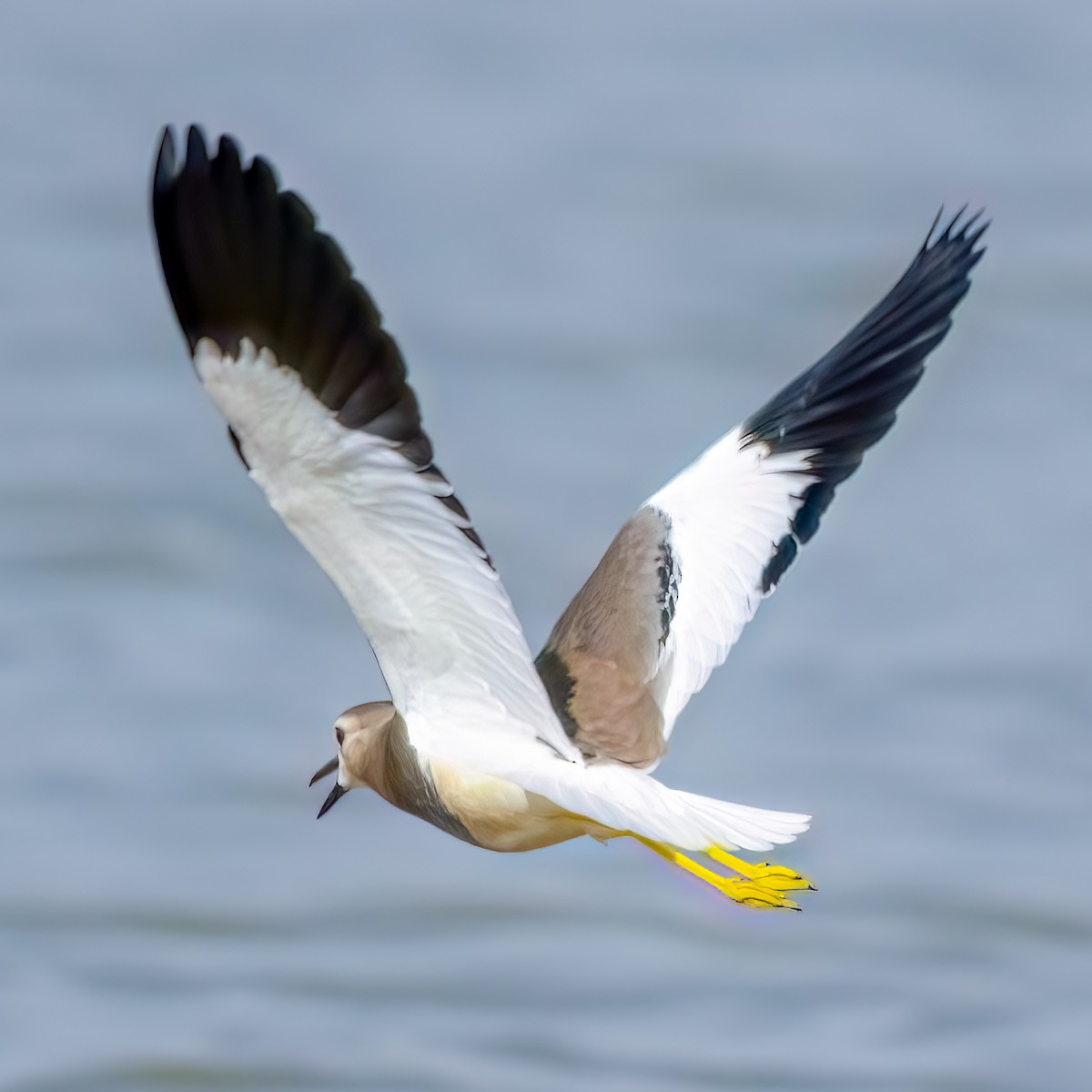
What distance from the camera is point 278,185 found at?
5.51 meters

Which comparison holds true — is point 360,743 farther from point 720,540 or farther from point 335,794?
point 720,540

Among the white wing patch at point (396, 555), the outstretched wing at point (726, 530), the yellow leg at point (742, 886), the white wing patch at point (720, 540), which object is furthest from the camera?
the white wing patch at point (720, 540)

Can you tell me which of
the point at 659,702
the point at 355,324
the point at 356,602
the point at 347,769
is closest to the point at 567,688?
the point at 659,702

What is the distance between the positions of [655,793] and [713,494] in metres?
1.81

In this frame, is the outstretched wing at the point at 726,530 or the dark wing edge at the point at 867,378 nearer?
the outstretched wing at the point at 726,530

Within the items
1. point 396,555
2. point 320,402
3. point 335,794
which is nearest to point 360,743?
point 335,794

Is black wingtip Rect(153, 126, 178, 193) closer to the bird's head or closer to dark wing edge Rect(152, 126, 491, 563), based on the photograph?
dark wing edge Rect(152, 126, 491, 563)

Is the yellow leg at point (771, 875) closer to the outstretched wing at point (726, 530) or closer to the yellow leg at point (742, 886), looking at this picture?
the yellow leg at point (742, 886)

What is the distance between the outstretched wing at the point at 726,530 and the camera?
24.6 feet

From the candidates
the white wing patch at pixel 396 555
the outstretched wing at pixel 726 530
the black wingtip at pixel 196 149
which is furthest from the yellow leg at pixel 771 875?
the black wingtip at pixel 196 149

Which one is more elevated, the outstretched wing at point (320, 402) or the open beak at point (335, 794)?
the outstretched wing at point (320, 402)

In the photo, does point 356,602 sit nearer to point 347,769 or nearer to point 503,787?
point 503,787

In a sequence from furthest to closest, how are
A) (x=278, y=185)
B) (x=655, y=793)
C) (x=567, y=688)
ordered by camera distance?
(x=567, y=688) < (x=655, y=793) < (x=278, y=185)

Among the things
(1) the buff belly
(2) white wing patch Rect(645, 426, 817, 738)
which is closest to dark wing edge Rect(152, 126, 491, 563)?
(1) the buff belly
